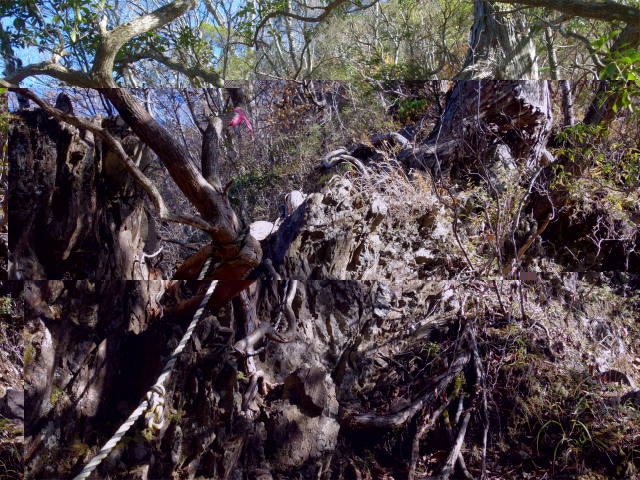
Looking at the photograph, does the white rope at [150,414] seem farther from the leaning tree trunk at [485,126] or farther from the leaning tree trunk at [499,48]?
the leaning tree trunk at [499,48]

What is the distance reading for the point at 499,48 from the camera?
3.86m

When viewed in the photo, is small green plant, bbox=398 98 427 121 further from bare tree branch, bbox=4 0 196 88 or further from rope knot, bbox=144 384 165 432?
bare tree branch, bbox=4 0 196 88

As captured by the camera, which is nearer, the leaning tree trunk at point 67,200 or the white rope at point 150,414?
the white rope at point 150,414

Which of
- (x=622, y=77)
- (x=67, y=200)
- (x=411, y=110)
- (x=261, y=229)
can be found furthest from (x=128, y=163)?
(x=622, y=77)

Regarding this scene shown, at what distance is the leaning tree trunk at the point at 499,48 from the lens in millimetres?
3830

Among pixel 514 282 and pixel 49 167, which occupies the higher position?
pixel 49 167

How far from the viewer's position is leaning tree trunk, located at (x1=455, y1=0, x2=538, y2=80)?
12.6ft

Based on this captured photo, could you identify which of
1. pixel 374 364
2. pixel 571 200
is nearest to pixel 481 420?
pixel 374 364

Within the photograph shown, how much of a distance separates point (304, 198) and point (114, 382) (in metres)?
1.09

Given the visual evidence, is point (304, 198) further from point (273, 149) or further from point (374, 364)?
point (374, 364)

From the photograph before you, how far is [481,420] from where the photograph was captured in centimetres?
177

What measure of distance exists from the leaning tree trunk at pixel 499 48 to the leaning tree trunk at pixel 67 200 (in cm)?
331

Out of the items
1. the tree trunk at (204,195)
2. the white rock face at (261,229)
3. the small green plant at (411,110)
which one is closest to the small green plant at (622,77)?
the small green plant at (411,110)

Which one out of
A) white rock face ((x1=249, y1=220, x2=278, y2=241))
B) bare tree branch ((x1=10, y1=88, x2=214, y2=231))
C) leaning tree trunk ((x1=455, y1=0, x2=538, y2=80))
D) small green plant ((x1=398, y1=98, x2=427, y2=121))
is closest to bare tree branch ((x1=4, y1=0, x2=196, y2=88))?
bare tree branch ((x1=10, y1=88, x2=214, y2=231))
